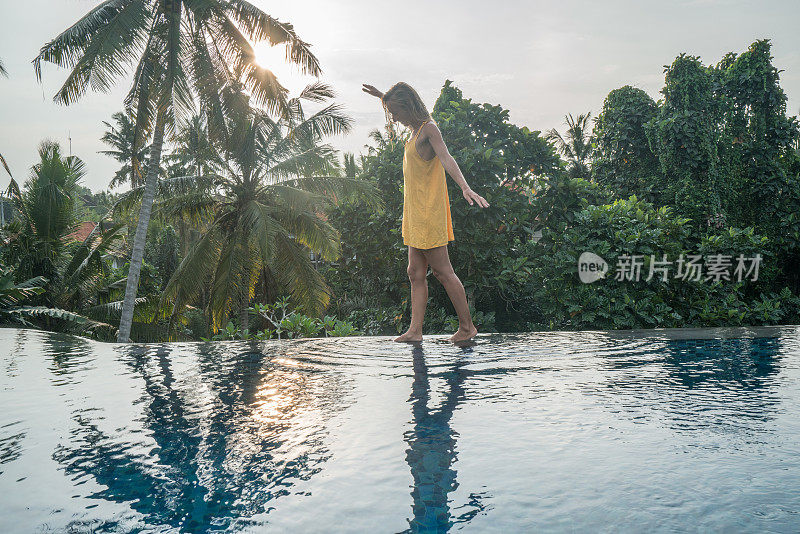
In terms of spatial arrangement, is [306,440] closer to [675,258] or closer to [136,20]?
[675,258]

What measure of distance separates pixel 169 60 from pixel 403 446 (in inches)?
512

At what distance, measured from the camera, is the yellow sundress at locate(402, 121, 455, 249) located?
12.6 ft

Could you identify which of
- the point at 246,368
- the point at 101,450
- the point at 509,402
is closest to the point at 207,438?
the point at 101,450

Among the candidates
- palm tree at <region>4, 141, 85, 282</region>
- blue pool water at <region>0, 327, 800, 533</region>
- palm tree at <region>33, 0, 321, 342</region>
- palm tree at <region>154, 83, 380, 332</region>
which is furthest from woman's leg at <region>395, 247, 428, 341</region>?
palm tree at <region>4, 141, 85, 282</region>

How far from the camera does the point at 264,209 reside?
13711mm

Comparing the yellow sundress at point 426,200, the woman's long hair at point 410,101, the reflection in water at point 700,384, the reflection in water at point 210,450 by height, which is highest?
the woman's long hair at point 410,101

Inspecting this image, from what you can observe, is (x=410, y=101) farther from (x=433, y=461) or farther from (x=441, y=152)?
(x=433, y=461)

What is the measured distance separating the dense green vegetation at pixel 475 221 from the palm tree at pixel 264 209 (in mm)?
52

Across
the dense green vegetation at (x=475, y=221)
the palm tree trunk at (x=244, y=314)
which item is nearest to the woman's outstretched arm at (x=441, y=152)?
the dense green vegetation at (x=475, y=221)

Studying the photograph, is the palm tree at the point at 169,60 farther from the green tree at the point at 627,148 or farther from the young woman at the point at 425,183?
the young woman at the point at 425,183

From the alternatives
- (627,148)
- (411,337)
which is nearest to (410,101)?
(411,337)

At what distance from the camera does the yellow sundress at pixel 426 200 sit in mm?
3848

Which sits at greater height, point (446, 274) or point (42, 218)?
point (42, 218)

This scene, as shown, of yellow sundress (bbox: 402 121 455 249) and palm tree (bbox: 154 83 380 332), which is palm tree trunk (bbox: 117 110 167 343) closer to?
palm tree (bbox: 154 83 380 332)
